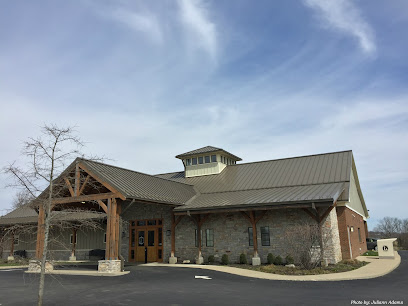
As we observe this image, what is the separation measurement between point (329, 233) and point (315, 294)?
28.3 feet

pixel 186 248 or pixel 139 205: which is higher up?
pixel 139 205

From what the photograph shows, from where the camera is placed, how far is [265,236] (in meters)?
20.0

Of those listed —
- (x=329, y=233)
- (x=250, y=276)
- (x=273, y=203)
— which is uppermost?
(x=273, y=203)

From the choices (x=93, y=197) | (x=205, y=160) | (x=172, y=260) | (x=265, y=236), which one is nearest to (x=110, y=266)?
(x=93, y=197)

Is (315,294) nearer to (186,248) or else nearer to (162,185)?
(186,248)

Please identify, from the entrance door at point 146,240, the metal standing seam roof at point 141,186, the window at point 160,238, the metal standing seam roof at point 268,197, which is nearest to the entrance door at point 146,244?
the entrance door at point 146,240

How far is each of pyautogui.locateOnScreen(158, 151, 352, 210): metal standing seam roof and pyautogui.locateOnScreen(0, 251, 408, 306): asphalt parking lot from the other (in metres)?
5.86

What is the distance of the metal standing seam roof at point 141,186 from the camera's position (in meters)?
18.0

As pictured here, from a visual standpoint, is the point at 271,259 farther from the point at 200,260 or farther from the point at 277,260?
the point at 200,260

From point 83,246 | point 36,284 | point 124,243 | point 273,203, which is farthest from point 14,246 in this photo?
point 273,203

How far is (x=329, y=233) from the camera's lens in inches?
717

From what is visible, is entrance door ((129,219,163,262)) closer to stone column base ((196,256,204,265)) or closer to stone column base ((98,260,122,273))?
stone column base ((196,256,204,265))

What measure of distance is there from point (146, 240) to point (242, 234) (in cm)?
712

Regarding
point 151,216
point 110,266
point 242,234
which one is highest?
point 151,216
